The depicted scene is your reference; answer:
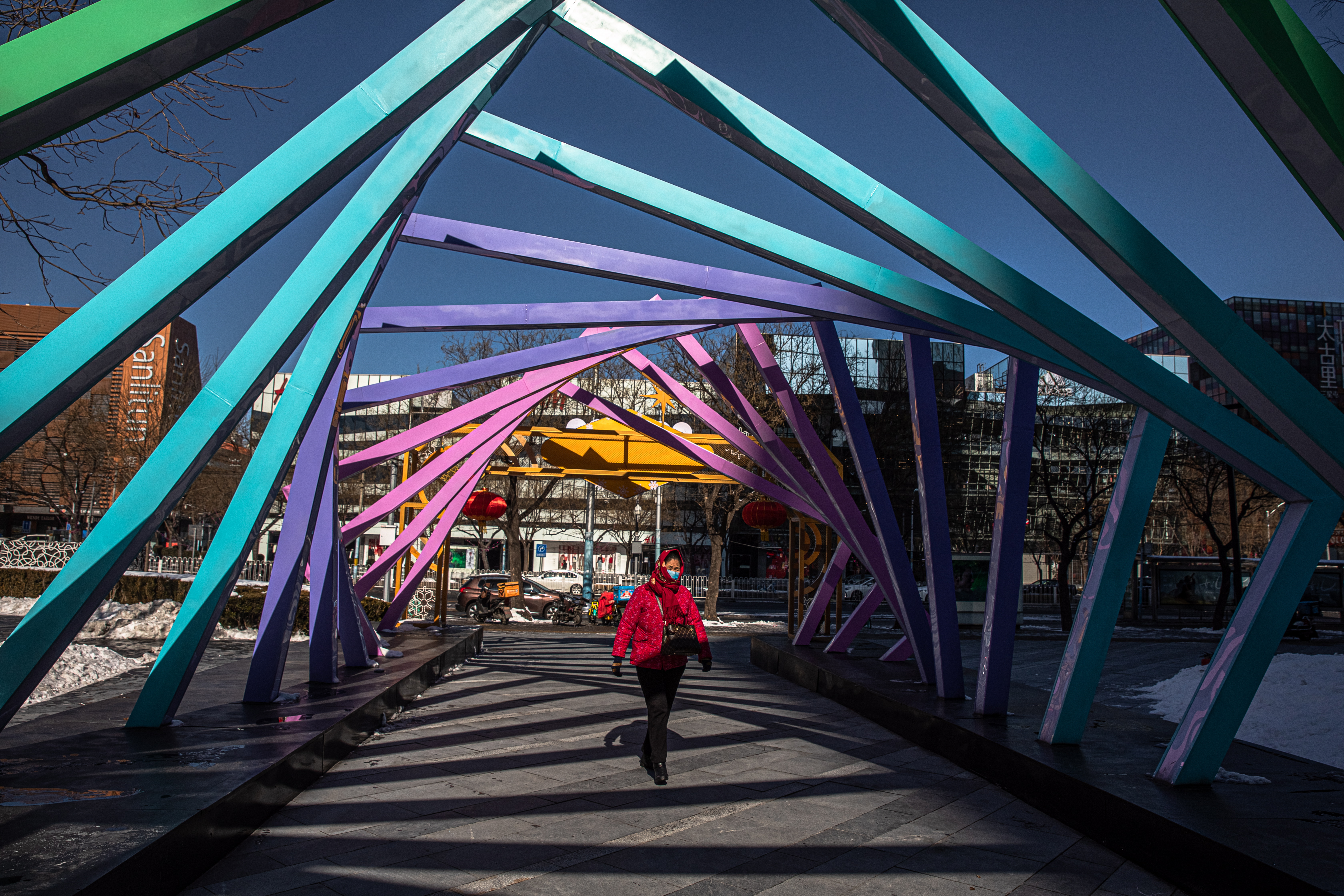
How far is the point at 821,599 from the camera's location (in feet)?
47.9

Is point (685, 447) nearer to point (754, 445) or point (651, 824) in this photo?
point (754, 445)

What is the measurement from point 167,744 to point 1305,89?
6.50 metres

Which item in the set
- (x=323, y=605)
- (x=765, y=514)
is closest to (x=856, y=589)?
(x=765, y=514)

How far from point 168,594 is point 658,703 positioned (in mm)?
19010

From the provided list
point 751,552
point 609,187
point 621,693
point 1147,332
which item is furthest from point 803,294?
point 1147,332

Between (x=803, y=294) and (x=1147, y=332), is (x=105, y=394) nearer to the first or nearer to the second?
(x=803, y=294)

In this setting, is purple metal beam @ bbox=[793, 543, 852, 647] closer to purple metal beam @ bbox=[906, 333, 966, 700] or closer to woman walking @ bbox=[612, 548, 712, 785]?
purple metal beam @ bbox=[906, 333, 966, 700]

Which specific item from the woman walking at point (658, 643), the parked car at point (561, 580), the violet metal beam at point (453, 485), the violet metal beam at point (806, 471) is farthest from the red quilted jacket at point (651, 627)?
the parked car at point (561, 580)

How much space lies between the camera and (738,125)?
5262 millimetres

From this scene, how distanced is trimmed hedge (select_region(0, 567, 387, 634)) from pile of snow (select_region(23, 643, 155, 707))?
3464 mm

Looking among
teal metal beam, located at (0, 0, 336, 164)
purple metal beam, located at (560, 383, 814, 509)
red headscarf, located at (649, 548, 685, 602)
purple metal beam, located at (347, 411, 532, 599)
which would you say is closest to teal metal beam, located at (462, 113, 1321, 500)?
red headscarf, located at (649, 548, 685, 602)

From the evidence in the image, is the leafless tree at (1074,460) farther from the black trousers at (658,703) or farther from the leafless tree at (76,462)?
the leafless tree at (76,462)

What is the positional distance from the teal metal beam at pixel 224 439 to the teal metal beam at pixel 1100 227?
8.36ft

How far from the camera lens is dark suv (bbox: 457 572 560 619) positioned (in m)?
27.2
